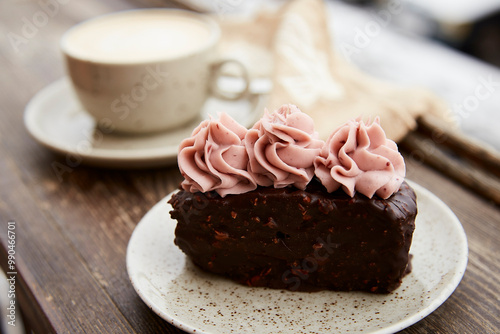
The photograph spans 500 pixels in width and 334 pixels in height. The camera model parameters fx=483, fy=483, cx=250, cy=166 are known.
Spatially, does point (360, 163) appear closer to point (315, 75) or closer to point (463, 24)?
point (315, 75)

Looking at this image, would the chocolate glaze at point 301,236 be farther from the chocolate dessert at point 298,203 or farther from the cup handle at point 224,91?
the cup handle at point 224,91

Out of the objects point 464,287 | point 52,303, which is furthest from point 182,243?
point 464,287

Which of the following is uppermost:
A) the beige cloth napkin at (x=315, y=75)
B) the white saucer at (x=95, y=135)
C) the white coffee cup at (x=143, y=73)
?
the beige cloth napkin at (x=315, y=75)

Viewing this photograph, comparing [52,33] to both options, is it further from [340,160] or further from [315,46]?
[340,160]

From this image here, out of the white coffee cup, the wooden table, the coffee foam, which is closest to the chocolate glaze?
the wooden table

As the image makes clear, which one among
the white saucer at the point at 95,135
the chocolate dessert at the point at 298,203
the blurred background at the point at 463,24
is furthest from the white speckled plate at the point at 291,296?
the blurred background at the point at 463,24
